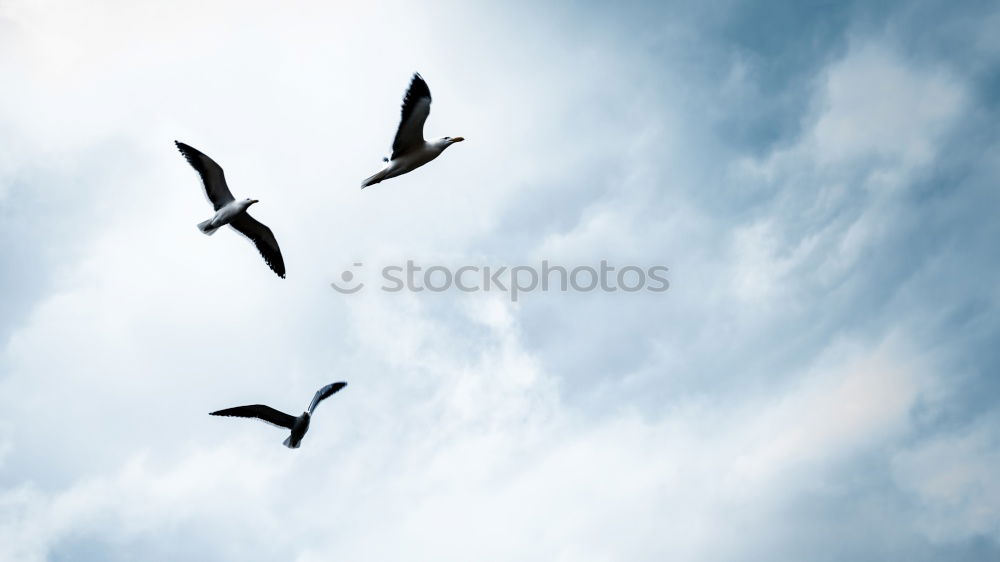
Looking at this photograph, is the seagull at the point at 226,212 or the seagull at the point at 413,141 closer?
the seagull at the point at 413,141

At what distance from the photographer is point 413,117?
3195cm

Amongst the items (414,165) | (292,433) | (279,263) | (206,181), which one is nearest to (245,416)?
(292,433)

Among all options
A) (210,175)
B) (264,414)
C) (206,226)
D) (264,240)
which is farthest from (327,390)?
(210,175)

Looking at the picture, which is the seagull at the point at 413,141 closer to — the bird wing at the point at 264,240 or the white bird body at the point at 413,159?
the white bird body at the point at 413,159

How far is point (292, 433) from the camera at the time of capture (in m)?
33.9

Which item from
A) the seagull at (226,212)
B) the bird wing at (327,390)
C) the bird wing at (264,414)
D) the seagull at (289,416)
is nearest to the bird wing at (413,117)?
the seagull at (226,212)

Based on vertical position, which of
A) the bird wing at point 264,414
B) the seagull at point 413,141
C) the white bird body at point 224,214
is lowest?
the bird wing at point 264,414

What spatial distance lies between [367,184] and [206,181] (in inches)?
257

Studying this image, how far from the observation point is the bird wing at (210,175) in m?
33.3

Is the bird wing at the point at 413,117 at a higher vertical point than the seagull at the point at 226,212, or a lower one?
higher

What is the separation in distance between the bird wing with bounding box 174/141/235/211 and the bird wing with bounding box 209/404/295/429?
812cm

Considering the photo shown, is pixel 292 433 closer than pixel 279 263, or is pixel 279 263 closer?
pixel 292 433

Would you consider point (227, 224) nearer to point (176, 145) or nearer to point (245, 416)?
point (176, 145)

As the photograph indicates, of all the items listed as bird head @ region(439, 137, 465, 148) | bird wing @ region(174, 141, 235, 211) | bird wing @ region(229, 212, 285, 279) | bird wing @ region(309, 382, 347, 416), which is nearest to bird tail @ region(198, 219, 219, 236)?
bird wing @ region(174, 141, 235, 211)
